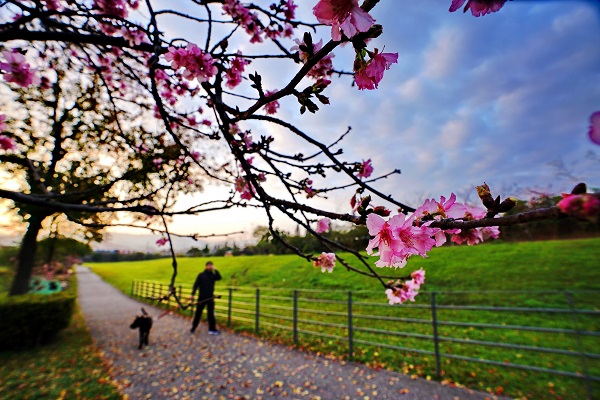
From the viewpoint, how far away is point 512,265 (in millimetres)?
10609

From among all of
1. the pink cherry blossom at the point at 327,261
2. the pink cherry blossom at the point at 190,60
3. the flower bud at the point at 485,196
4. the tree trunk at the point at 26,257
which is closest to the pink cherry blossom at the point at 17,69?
the pink cherry blossom at the point at 190,60

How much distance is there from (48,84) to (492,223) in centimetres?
523

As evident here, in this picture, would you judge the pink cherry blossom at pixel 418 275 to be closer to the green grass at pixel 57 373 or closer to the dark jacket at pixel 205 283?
the green grass at pixel 57 373

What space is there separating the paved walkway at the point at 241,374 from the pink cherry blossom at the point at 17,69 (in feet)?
14.2

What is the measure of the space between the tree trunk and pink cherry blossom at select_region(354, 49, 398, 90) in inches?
460

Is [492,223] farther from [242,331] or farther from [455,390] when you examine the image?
[242,331]

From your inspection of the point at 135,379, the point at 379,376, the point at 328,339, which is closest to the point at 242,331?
the point at 328,339

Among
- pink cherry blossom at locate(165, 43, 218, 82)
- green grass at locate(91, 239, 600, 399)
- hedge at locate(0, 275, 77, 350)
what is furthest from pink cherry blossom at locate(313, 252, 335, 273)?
hedge at locate(0, 275, 77, 350)

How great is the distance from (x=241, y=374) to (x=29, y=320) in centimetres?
555

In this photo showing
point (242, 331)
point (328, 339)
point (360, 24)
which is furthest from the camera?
point (242, 331)

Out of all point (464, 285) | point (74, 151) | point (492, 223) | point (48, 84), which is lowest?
point (464, 285)

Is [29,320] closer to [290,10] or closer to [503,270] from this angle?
[290,10]

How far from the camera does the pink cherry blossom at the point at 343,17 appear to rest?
2.10ft

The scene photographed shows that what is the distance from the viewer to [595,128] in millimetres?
445
